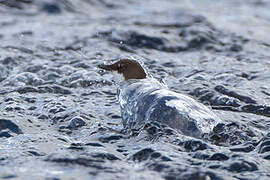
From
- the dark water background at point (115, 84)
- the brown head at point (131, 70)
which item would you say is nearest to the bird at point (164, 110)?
the dark water background at point (115, 84)

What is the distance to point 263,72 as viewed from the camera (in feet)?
25.8

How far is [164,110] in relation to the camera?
521 centimetres

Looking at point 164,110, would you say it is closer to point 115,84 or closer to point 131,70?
point 131,70

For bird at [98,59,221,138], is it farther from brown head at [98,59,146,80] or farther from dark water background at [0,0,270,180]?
brown head at [98,59,146,80]

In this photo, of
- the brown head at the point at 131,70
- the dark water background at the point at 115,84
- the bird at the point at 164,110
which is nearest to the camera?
the dark water background at the point at 115,84

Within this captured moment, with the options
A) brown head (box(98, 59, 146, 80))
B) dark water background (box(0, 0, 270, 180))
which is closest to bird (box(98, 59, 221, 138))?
dark water background (box(0, 0, 270, 180))

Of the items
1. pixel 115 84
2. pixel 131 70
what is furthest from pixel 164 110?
pixel 115 84

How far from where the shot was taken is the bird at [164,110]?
511 centimetres

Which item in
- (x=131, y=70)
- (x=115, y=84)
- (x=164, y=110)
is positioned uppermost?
(x=131, y=70)

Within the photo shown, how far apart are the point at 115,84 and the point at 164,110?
86.2 inches

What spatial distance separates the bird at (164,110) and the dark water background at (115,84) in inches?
4.3

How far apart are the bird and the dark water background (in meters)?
0.11

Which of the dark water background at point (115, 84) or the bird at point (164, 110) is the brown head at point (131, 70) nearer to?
the bird at point (164, 110)

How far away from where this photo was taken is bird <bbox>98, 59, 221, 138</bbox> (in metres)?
5.11
